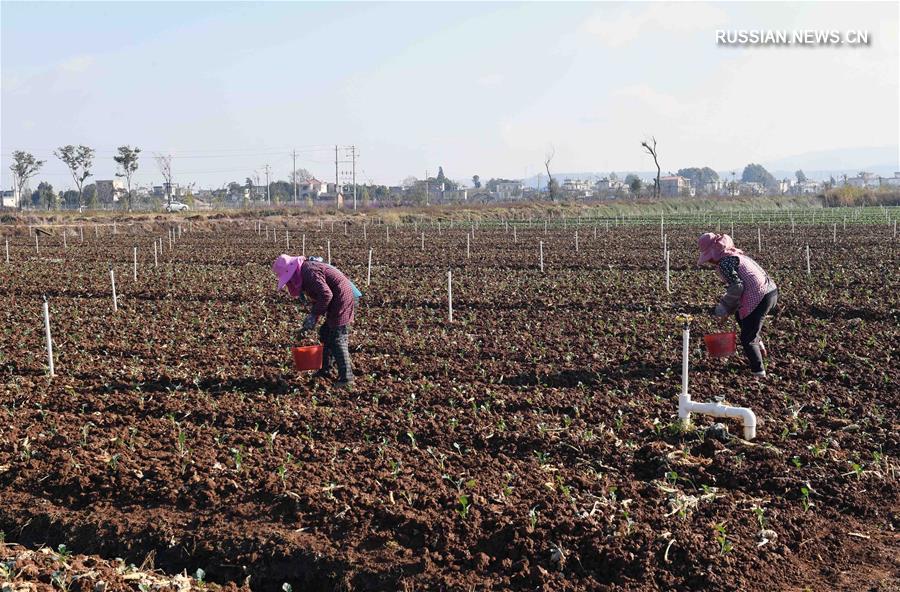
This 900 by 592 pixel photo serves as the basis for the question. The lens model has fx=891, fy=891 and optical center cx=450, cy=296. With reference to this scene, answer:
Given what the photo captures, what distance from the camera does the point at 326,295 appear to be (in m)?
8.74

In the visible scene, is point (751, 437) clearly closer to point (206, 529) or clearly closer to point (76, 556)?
point (206, 529)

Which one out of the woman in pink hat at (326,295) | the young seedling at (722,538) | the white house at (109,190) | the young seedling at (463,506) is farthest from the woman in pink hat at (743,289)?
the white house at (109,190)

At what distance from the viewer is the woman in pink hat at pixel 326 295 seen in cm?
873

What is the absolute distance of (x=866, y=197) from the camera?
78188 mm

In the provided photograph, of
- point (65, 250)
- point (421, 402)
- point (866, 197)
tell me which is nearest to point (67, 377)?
point (421, 402)

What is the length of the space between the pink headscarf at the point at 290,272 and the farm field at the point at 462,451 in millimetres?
1114

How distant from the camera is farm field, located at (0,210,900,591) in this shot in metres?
5.36

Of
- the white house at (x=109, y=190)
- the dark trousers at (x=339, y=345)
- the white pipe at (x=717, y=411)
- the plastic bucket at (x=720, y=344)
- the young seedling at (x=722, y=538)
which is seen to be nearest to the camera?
the young seedling at (x=722, y=538)

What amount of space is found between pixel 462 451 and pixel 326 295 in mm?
2372

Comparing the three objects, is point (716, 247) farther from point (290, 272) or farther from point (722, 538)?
point (722, 538)

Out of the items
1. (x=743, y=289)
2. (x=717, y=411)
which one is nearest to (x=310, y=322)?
(x=717, y=411)

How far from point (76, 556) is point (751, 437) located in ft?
16.7

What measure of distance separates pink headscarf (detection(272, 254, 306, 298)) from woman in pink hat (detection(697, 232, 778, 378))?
420 cm

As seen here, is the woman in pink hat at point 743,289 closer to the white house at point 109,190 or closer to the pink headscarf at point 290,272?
the pink headscarf at point 290,272
